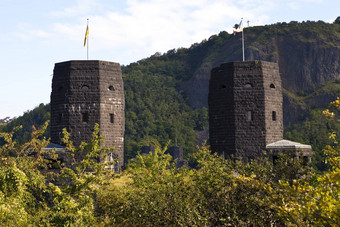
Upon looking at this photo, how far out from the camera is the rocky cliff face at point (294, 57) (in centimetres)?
14275

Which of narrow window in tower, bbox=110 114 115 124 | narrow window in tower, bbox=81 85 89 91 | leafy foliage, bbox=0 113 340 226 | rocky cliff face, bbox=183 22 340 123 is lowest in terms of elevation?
leafy foliage, bbox=0 113 340 226

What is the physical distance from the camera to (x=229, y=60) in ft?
512

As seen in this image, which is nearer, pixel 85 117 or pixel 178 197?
pixel 178 197

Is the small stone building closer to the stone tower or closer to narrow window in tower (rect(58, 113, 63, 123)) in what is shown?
the stone tower

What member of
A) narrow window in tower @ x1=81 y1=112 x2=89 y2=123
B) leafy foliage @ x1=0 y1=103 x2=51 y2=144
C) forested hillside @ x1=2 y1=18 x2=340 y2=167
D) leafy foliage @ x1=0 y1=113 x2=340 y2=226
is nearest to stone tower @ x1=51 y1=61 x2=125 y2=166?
narrow window in tower @ x1=81 y1=112 x2=89 y2=123

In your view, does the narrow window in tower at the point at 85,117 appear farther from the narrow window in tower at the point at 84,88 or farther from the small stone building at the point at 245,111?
the small stone building at the point at 245,111

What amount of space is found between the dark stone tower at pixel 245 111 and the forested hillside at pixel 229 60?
73303 mm

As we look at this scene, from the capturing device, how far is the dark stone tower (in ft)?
118

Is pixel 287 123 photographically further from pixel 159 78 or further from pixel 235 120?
pixel 235 120

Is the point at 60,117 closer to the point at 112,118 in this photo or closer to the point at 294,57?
the point at 112,118

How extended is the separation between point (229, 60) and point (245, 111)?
121 meters

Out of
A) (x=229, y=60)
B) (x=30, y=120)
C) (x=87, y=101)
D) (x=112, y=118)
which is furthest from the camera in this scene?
(x=229, y=60)

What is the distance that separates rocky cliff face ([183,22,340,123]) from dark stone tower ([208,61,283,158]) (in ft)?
323

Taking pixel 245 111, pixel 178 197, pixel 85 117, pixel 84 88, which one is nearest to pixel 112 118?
→ pixel 85 117
